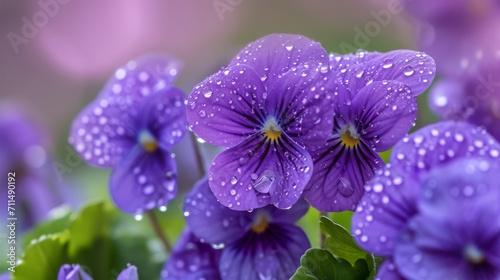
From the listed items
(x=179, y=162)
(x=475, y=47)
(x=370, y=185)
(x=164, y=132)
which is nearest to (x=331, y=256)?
(x=370, y=185)

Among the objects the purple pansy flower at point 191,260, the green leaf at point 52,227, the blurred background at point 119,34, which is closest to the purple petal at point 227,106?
the purple pansy flower at point 191,260

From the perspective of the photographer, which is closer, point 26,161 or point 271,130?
point 271,130

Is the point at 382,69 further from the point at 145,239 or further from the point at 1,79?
the point at 1,79

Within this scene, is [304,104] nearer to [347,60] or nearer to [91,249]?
[347,60]

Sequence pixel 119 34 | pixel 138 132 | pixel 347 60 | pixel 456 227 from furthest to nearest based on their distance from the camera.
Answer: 1. pixel 119 34
2. pixel 138 132
3. pixel 347 60
4. pixel 456 227

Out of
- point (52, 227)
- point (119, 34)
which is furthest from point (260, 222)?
point (119, 34)

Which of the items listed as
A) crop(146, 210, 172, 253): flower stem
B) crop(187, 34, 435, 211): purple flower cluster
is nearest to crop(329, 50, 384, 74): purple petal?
crop(187, 34, 435, 211): purple flower cluster

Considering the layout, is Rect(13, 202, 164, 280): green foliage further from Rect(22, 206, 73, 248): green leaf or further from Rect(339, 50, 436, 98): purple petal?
Rect(339, 50, 436, 98): purple petal

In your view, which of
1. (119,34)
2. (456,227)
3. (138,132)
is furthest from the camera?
(119,34)
